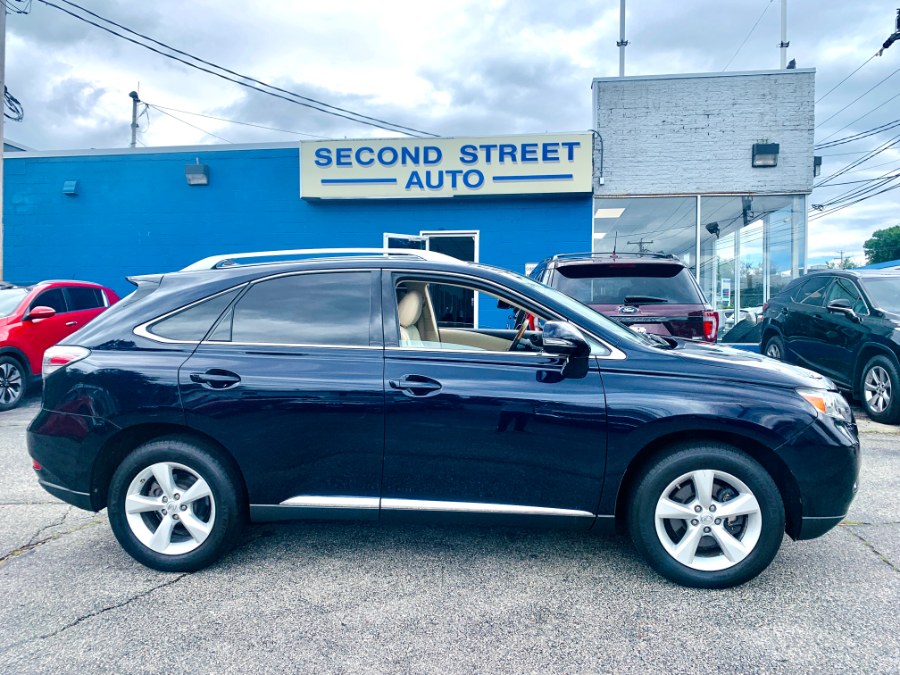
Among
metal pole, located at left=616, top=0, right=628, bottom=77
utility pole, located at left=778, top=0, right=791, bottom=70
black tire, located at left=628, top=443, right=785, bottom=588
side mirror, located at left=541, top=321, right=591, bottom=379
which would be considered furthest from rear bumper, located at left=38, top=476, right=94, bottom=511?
utility pole, located at left=778, top=0, right=791, bottom=70

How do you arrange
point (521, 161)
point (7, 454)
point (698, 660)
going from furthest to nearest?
point (521, 161), point (7, 454), point (698, 660)

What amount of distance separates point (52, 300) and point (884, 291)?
1108cm

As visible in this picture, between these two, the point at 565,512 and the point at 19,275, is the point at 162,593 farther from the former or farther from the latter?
the point at 19,275

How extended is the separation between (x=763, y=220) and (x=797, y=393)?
10965 millimetres

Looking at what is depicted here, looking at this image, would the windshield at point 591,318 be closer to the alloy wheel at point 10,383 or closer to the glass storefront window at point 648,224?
the alloy wheel at point 10,383

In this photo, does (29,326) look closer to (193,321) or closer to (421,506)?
(193,321)

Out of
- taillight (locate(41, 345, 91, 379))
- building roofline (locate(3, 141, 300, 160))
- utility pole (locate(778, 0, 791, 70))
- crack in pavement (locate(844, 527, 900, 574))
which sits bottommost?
crack in pavement (locate(844, 527, 900, 574))

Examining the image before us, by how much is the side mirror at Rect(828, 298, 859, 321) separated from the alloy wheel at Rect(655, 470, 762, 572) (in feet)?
17.6

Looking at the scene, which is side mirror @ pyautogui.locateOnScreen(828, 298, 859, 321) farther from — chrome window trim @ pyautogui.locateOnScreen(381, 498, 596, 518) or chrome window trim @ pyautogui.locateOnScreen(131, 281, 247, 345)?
chrome window trim @ pyautogui.locateOnScreen(131, 281, 247, 345)

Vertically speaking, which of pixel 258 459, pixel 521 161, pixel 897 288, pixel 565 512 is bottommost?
pixel 565 512

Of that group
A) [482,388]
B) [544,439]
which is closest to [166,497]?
[482,388]

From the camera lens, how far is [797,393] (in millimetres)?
3051

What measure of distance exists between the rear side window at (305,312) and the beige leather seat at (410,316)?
19 cm

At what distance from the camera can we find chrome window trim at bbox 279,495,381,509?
125 inches
